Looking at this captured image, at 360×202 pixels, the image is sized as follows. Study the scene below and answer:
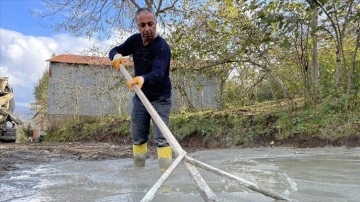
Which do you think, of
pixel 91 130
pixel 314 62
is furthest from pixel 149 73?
pixel 91 130

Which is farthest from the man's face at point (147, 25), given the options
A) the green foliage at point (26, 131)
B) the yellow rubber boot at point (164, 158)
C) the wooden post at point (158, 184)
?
the green foliage at point (26, 131)

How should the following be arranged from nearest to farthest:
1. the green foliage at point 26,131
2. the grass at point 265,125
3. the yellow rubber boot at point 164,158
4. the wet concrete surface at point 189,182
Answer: the wet concrete surface at point 189,182, the yellow rubber boot at point 164,158, the grass at point 265,125, the green foliage at point 26,131

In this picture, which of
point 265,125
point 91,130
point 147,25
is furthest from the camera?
point 91,130

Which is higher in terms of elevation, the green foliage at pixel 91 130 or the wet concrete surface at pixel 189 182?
the green foliage at pixel 91 130

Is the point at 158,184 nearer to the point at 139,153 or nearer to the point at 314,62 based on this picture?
the point at 139,153

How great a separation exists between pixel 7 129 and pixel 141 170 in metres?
11.3

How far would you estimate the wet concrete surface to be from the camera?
2.95 meters

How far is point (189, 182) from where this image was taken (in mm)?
3449

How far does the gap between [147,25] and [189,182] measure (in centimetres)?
153

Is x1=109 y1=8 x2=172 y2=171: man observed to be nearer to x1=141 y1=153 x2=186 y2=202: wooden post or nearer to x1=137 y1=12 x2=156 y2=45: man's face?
x1=137 y1=12 x2=156 y2=45: man's face

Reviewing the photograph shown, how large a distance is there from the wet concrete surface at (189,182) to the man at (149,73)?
25 centimetres

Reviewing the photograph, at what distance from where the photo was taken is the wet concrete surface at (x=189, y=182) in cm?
295

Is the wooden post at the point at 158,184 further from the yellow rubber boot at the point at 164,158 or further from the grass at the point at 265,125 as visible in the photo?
the grass at the point at 265,125

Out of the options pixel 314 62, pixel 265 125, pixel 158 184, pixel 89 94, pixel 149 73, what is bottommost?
pixel 158 184
